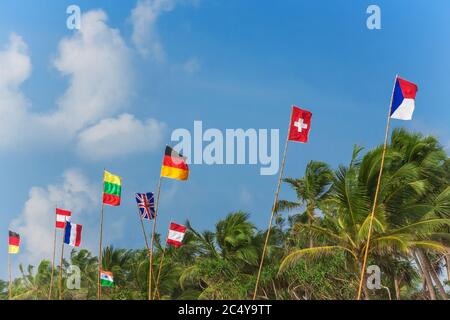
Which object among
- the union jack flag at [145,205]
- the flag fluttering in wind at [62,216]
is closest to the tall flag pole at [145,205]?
the union jack flag at [145,205]

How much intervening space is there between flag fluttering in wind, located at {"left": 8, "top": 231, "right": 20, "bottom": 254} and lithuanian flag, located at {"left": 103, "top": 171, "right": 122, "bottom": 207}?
11867 mm

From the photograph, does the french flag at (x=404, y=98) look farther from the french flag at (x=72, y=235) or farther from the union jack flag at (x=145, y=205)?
the french flag at (x=72, y=235)

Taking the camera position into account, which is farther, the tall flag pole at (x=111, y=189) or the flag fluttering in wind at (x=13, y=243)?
the flag fluttering in wind at (x=13, y=243)

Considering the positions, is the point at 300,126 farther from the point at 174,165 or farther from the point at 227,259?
the point at 227,259

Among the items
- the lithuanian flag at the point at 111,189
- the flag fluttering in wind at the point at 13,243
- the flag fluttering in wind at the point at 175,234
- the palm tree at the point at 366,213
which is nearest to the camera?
the palm tree at the point at 366,213

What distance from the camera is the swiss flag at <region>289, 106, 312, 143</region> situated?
2602cm

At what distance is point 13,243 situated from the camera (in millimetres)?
42719

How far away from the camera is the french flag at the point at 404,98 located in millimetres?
23172

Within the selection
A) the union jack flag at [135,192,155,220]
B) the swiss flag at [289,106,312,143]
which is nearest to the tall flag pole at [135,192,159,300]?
the union jack flag at [135,192,155,220]

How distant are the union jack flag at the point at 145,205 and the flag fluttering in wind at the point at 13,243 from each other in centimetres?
1189

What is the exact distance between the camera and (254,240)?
45094 millimetres

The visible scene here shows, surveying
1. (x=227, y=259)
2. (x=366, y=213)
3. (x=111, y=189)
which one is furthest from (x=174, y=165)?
(x=227, y=259)

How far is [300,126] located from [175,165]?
6874 mm
